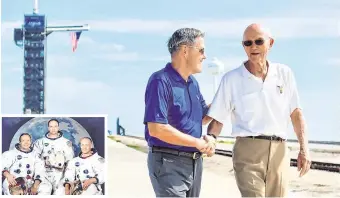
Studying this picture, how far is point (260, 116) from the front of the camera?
12.9 ft

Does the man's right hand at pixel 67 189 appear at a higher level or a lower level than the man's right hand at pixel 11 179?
lower

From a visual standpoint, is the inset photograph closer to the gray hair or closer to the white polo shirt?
the white polo shirt

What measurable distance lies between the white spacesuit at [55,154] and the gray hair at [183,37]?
9.48ft

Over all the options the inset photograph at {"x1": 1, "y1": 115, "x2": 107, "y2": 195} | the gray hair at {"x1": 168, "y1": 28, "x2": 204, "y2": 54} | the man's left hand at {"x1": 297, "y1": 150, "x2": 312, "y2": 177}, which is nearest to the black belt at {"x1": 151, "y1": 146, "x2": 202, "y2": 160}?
the gray hair at {"x1": 168, "y1": 28, "x2": 204, "y2": 54}

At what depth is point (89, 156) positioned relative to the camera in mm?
6660

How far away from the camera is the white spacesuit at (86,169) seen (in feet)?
21.6

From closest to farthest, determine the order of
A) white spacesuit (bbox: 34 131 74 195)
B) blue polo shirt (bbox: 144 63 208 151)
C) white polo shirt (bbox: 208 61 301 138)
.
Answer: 1. blue polo shirt (bbox: 144 63 208 151)
2. white polo shirt (bbox: 208 61 301 138)
3. white spacesuit (bbox: 34 131 74 195)

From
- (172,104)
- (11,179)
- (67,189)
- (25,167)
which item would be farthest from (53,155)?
(172,104)

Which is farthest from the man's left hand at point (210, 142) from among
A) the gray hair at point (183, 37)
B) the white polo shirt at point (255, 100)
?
the gray hair at point (183, 37)

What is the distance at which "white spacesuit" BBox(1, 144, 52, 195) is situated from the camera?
6465 millimetres

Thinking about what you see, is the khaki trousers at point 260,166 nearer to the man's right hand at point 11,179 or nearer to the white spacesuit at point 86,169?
the white spacesuit at point 86,169

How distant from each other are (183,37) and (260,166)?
0.89m

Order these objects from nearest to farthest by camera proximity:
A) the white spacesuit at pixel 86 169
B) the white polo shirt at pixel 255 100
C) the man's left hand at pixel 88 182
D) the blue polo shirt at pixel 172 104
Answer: the blue polo shirt at pixel 172 104 → the white polo shirt at pixel 255 100 → the white spacesuit at pixel 86 169 → the man's left hand at pixel 88 182

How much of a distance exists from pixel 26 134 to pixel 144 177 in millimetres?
6712
